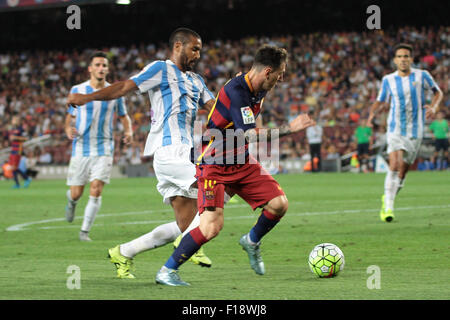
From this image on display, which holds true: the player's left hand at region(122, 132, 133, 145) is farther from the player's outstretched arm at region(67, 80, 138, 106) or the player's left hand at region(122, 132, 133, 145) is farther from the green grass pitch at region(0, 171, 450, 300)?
the player's outstretched arm at region(67, 80, 138, 106)

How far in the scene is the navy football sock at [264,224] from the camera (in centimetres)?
650

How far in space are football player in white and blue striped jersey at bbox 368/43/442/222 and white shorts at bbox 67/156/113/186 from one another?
3.92 metres

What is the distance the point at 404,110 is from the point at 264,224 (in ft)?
18.3

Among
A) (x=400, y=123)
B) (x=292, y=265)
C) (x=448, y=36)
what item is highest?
(x=448, y=36)

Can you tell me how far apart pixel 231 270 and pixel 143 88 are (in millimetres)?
1780

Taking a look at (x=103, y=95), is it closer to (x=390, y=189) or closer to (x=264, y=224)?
(x=264, y=224)

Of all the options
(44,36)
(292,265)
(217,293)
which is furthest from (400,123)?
(44,36)

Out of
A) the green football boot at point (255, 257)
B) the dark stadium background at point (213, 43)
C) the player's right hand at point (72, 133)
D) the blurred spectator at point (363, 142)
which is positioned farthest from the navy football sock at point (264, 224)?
the blurred spectator at point (363, 142)

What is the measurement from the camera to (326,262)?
616 cm

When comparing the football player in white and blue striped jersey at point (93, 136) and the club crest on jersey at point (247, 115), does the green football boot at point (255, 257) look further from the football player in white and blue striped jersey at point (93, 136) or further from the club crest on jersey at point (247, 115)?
the football player in white and blue striped jersey at point (93, 136)

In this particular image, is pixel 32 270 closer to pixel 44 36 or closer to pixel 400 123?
pixel 400 123

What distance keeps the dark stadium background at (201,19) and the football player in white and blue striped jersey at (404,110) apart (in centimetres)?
2009

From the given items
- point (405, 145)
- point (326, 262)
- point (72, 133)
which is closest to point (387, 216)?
point (405, 145)
